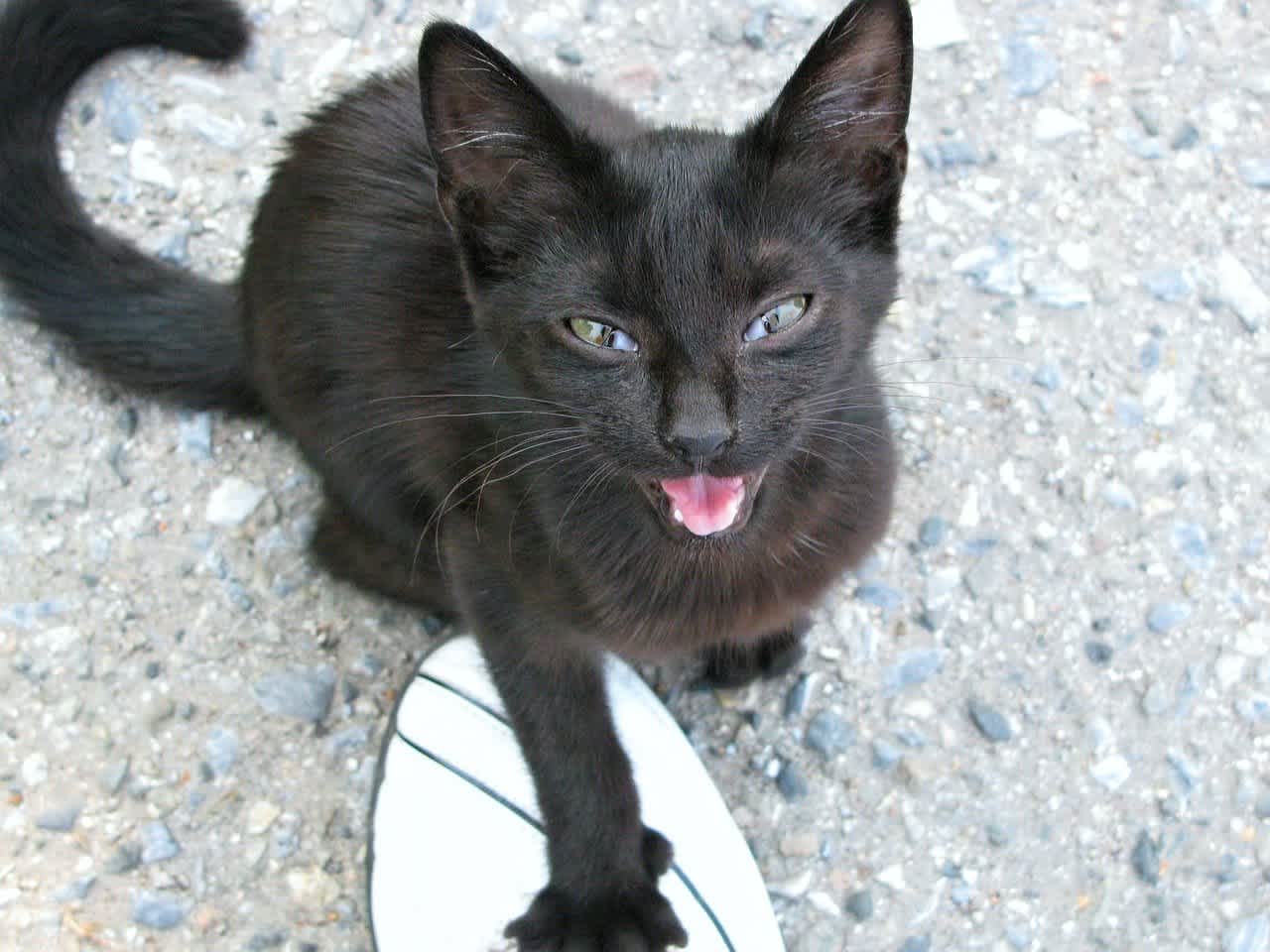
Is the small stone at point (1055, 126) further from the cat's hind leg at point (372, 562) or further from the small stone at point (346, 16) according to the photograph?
the cat's hind leg at point (372, 562)

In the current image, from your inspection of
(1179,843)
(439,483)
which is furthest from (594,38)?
(1179,843)

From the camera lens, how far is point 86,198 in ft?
8.48

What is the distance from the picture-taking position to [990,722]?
2.22 m

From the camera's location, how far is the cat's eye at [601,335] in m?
1.48

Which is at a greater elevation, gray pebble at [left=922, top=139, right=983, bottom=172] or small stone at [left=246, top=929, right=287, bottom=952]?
gray pebble at [left=922, top=139, right=983, bottom=172]

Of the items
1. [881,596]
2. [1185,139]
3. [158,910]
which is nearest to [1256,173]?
[1185,139]

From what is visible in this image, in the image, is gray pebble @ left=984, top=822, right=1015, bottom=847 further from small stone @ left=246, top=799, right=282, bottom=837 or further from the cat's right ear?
the cat's right ear

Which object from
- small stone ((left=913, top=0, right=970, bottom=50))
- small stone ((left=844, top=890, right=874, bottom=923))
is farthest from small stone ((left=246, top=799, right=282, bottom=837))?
small stone ((left=913, top=0, right=970, bottom=50))

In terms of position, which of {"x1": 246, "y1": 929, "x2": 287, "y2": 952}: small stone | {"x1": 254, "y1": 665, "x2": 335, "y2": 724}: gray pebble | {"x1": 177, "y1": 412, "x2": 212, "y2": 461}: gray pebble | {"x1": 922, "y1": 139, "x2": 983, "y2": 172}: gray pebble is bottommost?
{"x1": 246, "y1": 929, "x2": 287, "y2": 952}: small stone

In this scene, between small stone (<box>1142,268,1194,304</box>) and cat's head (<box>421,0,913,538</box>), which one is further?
small stone (<box>1142,268,1194,304</box>)

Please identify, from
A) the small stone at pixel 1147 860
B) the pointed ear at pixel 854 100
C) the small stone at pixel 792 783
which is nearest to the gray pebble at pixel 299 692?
the small stone at pixel 792 783

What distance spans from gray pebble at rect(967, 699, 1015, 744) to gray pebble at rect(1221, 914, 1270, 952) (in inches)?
17.9

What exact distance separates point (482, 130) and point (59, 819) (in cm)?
138

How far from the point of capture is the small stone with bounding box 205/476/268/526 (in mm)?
2371
